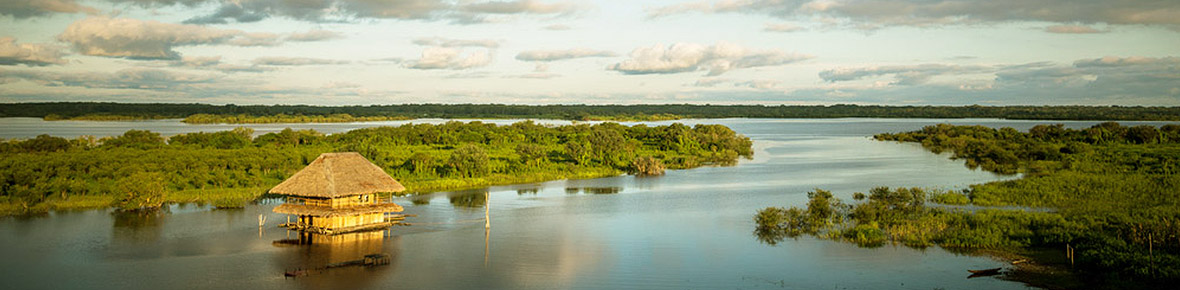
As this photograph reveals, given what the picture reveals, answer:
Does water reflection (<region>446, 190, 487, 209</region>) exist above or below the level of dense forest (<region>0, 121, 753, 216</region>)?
below

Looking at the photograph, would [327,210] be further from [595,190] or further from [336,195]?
[595,190]

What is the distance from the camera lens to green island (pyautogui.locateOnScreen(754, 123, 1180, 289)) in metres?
22.4

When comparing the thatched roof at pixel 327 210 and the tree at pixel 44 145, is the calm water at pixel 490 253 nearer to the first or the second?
the thatched roof at pixel 327 210

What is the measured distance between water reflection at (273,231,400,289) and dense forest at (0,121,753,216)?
12.7 meters

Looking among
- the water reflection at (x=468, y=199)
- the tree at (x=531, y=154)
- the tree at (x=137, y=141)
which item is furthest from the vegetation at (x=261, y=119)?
the water reflection at (x=468, y=199)

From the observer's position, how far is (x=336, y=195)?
90.1ft

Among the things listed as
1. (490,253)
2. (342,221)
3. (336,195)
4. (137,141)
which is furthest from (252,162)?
(490,253)

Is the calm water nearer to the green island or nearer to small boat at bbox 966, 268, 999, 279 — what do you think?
small boat at bbox 966, 268, 999, 279

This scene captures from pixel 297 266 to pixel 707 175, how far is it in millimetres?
38439

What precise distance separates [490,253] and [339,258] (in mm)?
5169

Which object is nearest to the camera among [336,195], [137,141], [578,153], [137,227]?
[336,195]

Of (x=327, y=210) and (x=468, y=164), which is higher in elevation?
(x=468, y=164)

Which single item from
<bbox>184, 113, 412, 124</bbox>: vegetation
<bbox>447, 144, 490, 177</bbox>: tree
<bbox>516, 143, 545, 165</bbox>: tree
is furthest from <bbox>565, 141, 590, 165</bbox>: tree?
<bbox>184, 113, 412, 124</bbox>: vegetation

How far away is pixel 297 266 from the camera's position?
24.2m
